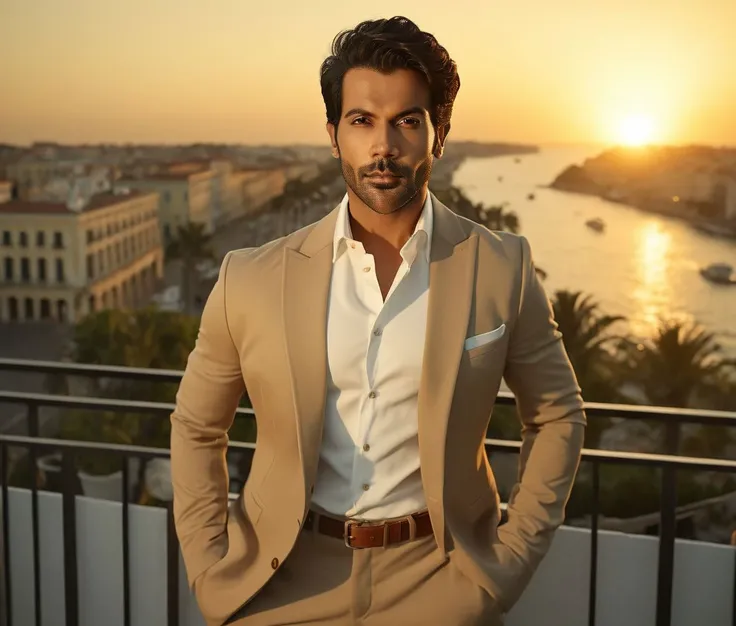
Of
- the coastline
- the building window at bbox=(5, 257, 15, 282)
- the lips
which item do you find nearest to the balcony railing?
the lips

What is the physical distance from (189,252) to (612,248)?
17.8 m

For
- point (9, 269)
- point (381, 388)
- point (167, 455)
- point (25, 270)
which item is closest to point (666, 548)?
point (381, 388)

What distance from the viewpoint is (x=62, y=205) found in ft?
116

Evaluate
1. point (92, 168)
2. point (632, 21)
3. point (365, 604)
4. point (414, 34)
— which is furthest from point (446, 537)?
point (92, 168)

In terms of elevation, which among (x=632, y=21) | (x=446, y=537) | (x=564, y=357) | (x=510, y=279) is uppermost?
(x=632, y=21)

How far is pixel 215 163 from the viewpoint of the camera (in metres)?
36.3

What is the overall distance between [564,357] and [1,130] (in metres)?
41.6

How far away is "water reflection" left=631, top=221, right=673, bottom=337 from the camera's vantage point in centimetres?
2877

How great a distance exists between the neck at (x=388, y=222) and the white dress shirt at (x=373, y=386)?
2cm

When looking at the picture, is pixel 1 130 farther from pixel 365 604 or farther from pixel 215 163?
pixel 365 604

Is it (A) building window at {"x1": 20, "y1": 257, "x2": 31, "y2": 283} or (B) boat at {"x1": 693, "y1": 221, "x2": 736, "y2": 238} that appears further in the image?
(A) building window at {"x1": 20, "y1": 257, "x2": 31, "y2": 283}

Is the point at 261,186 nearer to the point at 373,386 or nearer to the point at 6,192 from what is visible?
the point at 6,192

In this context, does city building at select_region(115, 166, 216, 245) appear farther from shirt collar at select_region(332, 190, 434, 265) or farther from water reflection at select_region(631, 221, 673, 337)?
shirt collar at select_region(332, 190, 434, 265)

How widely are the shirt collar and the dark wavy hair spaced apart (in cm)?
13
